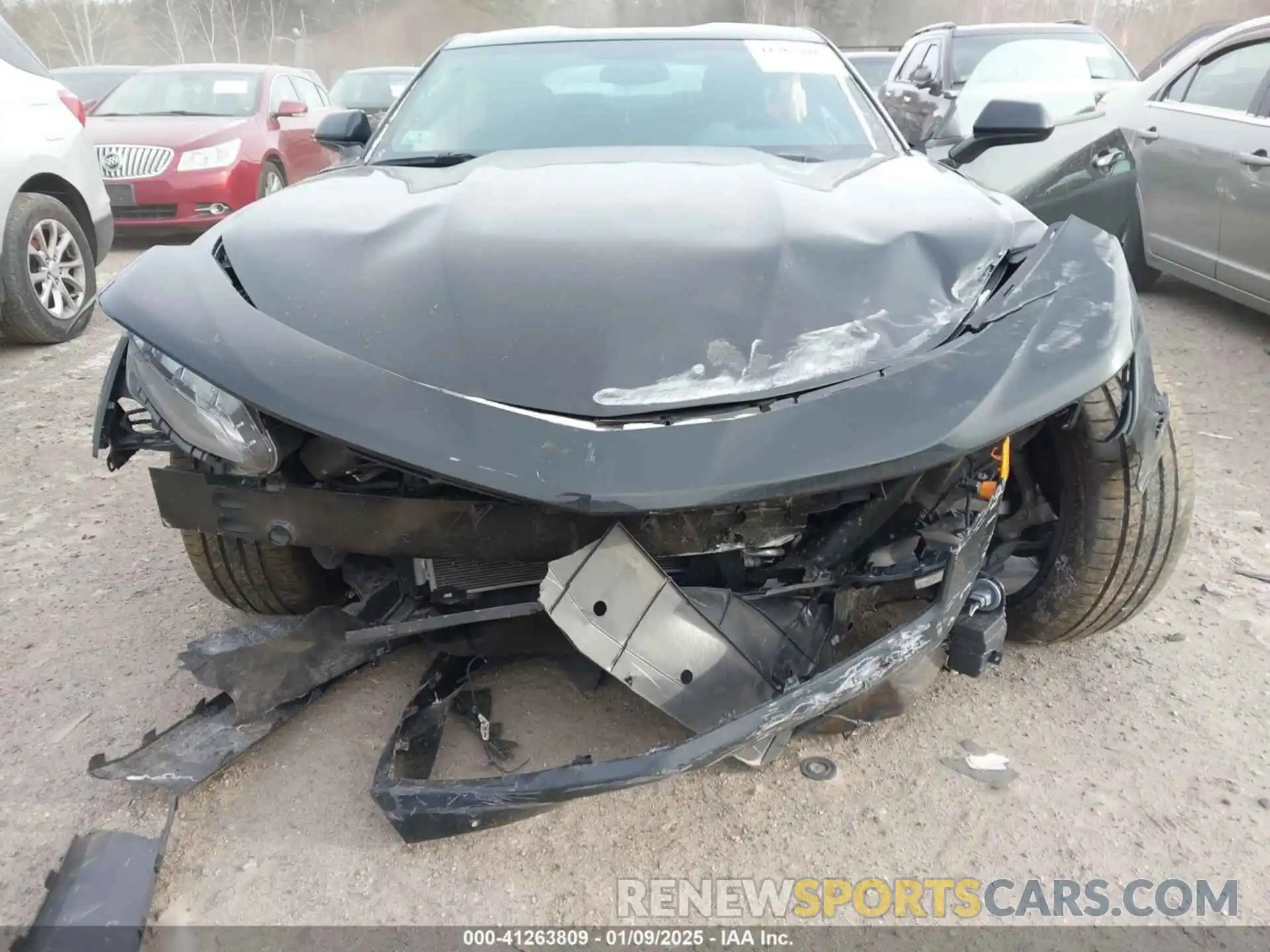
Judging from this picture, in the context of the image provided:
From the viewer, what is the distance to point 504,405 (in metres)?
1.46

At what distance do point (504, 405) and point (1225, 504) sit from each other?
8.78ft

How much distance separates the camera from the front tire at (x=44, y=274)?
Answer: 4.70 m

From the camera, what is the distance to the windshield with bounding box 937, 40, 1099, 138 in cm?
617

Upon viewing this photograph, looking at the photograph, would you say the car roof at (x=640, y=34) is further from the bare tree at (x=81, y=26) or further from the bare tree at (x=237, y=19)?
the bare tree at (x=237, y=19)

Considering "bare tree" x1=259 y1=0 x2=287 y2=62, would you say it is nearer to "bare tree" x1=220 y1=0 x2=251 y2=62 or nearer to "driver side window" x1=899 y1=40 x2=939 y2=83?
"bare tree" x1=220 y1=0 x2=251 y2=62

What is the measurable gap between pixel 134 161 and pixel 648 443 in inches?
282

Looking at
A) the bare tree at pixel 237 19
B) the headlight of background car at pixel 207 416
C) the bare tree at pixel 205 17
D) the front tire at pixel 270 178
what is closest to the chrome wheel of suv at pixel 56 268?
the front tire at pixel 270 178

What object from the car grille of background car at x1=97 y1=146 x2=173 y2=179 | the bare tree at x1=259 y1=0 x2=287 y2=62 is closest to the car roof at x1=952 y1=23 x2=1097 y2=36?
the car grille of background car at x1=97 y1=146 x2=173 y2=179

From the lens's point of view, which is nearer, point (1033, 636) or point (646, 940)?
point (646, 940)

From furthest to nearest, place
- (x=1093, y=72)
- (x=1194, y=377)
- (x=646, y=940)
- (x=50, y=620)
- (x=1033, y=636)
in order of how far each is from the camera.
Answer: (x=1093, y=72) < (x=1194, y=377) < (x=50, y=620) < (x=1033, y=636) < (x=646, y=940)

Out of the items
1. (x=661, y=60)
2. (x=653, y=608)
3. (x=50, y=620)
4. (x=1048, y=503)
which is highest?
(x=661, y=60)

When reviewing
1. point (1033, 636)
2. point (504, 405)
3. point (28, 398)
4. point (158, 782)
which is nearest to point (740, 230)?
point (504, 405)

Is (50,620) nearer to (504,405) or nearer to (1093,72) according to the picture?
(504,405)

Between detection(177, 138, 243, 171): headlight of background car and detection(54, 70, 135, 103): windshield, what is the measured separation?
4.72 meters
